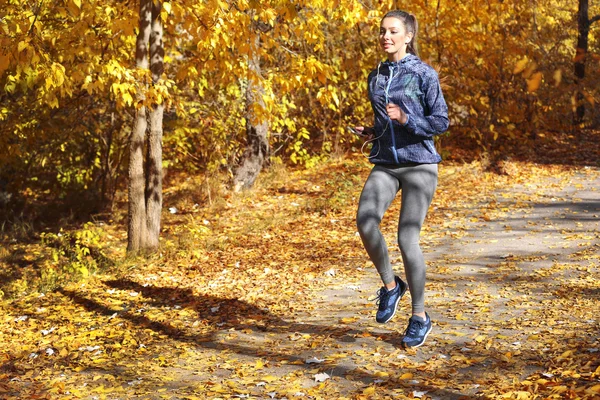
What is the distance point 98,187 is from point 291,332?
928cm

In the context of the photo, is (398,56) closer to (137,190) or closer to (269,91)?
(269,91)

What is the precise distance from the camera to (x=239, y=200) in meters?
12.1

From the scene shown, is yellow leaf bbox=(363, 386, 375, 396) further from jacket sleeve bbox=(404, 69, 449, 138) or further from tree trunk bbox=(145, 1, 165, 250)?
tree trunk bbox=(145, 1, 165, 250)

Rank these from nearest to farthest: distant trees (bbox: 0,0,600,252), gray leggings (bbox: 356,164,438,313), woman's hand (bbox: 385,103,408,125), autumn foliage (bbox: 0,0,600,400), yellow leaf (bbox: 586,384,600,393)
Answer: yellow leaf (bbox: 586,384,600,393) → woman's hand (bbox: 385,103,408,125) → gray leggings (bbox: 356,164,438,313) → autumn foliage (bbox: 0,0,600,400) → distant trees (bbox: 0,0,600,252)

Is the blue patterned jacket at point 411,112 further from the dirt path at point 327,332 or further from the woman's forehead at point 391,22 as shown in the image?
the dirt path at point 327,332

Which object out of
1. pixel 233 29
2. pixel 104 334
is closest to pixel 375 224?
pixel 104 334

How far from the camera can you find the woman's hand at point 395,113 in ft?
13.7

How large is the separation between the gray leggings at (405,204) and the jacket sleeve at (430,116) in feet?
0.75

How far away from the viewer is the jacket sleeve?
4336mm

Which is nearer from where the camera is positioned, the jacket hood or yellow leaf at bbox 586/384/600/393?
yellow leaf at bbox 586/384/600/393

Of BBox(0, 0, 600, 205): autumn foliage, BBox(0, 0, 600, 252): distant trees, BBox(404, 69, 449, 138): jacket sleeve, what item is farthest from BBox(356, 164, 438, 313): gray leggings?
BBox(0, 0, 600, 205): autumn foliage

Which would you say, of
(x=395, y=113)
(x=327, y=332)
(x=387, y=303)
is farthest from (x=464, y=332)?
(x=395, y=113)

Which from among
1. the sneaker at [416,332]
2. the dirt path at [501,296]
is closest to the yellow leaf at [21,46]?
the dirt path at [501,296]

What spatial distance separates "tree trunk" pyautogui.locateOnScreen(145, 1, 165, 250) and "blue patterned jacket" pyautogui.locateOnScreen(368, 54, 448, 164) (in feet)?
14.6
